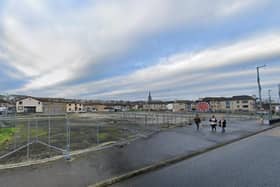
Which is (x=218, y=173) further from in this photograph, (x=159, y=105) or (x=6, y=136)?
(x=159, y=105)

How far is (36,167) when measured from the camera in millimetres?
7969

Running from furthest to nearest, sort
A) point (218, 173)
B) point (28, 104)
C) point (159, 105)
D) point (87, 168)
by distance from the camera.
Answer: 1. point (159, 105)
2. point (28, 104)
3. point (87, 168)
4. point (218, 173)

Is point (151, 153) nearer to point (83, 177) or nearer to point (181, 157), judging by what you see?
point (181, 157)

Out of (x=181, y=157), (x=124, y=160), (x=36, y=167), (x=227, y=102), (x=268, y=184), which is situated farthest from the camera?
(x=227, y=102)

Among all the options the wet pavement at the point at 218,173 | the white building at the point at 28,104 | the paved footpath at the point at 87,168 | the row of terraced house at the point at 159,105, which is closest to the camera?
the paved footpath at the point at 87,168

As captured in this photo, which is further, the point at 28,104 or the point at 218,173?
the point at 28,104

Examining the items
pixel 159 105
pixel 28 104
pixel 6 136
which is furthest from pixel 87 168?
pixel 159 105

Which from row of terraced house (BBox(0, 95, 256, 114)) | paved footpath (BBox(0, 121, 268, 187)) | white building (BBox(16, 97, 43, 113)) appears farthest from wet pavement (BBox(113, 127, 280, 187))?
white building (BBox(16, 97, 43, 113))

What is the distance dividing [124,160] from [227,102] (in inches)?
5010

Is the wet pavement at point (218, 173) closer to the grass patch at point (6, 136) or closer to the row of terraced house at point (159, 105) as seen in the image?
the grass patch at point (6, 136)

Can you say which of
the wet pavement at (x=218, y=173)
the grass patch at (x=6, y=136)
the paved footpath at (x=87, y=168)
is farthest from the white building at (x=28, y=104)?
the wet pavement at (x=218, y=173)

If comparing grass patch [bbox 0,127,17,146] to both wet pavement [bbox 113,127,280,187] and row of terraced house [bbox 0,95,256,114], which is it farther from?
row of terraced house [bbox 0,95,256,114]

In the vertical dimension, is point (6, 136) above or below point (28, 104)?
below

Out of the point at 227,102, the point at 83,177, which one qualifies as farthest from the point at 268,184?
the point at 227,102
